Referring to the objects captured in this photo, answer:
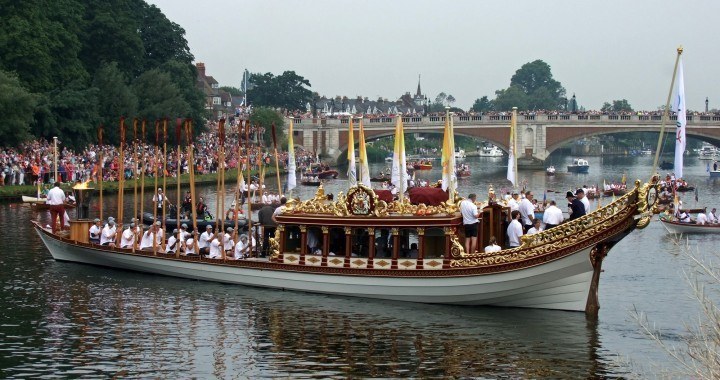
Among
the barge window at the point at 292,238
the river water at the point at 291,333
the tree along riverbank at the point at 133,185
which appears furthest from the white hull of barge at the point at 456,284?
the tree along riverbank at the point at 133,185

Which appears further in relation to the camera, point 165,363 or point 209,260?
point 209,260

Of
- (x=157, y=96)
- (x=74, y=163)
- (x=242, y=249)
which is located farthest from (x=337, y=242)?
(x=157, y=96)

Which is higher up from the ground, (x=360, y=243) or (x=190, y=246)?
(x=360, y=243)

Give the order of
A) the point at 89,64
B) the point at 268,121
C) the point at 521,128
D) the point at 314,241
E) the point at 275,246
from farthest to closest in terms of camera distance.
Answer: the point at 268,121 < the point at 521,128 < the point at 89,64 < the point at 275,246 < the point at 314,241

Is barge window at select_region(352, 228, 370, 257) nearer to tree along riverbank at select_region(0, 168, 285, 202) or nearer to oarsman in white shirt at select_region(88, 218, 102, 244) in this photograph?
oarsman in white shirt at select_region(88, 218, 102, 244)

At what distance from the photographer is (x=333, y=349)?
2909 centimetres

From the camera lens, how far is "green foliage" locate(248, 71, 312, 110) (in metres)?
179

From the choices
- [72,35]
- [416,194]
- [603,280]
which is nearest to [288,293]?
Answer: [416,194]

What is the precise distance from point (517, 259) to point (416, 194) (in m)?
4.18

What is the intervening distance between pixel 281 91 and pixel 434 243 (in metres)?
147

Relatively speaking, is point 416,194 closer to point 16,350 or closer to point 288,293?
point 288,293

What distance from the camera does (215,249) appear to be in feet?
125

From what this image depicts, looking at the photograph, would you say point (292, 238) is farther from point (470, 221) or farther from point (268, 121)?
point (268, 121)

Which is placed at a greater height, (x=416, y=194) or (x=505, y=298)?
(x=416, y=194)
